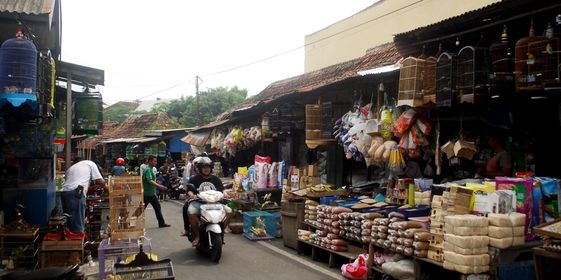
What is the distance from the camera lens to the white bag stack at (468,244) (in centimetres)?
591

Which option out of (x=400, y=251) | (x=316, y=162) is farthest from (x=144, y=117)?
(x=400, y=251)

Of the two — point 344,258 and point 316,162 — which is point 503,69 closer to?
point 344,258

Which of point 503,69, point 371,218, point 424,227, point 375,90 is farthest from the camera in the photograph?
point 375,90

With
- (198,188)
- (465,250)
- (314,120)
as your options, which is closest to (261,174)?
(314,120)

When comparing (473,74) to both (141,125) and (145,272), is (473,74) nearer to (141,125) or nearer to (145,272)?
(145,272)

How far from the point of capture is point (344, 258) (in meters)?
8.80

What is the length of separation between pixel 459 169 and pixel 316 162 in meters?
5.84

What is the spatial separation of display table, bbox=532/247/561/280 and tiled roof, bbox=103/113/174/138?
33.4 meters

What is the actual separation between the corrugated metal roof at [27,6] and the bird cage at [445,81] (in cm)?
581

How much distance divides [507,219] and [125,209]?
6339 millimetres

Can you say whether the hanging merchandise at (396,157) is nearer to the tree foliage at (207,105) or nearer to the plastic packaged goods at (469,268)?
the plastic packaged goods at (469,268)

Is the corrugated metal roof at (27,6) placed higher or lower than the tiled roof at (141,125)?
higher

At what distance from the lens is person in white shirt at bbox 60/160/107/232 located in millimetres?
9422

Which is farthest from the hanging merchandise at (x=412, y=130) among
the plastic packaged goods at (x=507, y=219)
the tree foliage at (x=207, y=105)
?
the tree foliage at (x=207, y=105)
